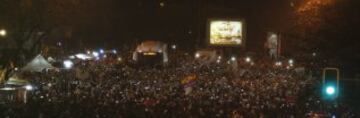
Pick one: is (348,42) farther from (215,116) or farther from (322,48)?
(215,116)

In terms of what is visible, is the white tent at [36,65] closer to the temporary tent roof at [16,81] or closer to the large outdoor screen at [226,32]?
the temporary tent roof at [16,81]

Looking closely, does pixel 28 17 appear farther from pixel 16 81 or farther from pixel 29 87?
pixel 16 81

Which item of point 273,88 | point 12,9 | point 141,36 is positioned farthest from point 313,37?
point 141,36

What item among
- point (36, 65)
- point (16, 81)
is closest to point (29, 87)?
point (16, 81)

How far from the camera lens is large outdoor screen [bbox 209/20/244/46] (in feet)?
201

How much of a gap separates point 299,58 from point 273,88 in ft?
30.4

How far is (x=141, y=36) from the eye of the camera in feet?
260

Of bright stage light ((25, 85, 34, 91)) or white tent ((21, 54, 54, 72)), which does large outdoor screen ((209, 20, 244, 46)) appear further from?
bright stage light ((25, 85, 34, 91))

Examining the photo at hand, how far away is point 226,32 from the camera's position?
62375 mm

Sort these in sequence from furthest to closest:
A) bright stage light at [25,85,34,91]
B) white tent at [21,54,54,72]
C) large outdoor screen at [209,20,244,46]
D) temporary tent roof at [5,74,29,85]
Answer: large outdoor screen at [209,20,244,46], white tent at [21,54,54,72], temporary tent roof at [5,74,29,85], bright stage light at [25,85,34,91]

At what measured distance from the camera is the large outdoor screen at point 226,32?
61.2 m

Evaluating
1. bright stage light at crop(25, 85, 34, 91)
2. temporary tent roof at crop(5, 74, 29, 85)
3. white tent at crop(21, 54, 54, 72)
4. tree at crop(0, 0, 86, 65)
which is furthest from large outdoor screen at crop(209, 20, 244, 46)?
tree at crop(0, 0, 86, 65)

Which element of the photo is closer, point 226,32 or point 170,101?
point 170,101

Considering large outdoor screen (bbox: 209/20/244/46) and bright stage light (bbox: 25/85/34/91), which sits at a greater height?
large outdoor screen (bbox: 209/20/244/46)
